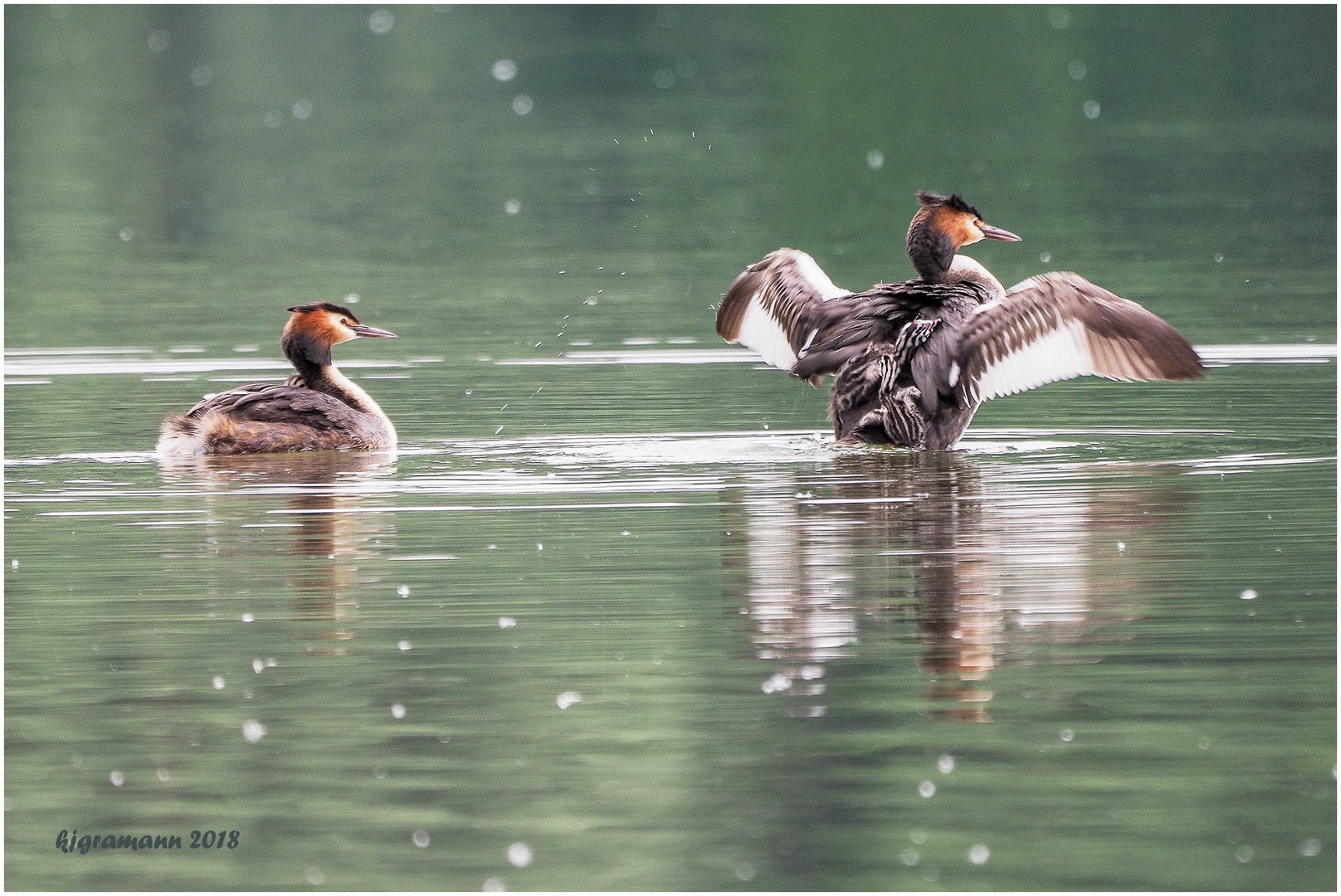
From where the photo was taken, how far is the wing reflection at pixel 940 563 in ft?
27.4

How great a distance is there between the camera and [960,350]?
41.4ft

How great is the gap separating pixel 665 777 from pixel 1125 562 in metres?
3.08

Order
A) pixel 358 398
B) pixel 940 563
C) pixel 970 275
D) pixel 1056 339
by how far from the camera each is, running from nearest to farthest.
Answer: pixel 940 563, pixel 1056 339, pixel 358 398, pixel 970 275

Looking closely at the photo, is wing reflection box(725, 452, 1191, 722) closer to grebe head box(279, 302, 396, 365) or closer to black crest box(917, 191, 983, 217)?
black crest box(917, 191, 983, 217)

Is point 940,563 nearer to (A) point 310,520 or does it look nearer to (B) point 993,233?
(A) point 310,520

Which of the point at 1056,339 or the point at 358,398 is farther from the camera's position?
the point at 358,398

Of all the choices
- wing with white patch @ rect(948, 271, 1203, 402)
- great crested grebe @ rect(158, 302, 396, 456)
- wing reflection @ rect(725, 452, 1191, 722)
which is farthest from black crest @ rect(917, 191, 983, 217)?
great crested grebe @ rect(158, 302, 396, 456)

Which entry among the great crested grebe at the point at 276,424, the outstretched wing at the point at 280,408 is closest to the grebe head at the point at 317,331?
the great crested grebe at the point at 276,424

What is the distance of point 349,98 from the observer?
144 ft

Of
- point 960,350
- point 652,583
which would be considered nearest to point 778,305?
point 960,350

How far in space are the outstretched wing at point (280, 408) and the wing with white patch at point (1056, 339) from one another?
315 cm

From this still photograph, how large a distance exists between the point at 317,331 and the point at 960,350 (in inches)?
142

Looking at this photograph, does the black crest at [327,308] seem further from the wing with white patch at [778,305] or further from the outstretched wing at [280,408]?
the wing with white patch at [778,305]

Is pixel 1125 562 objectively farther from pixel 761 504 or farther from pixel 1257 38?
pixel 1257 38
